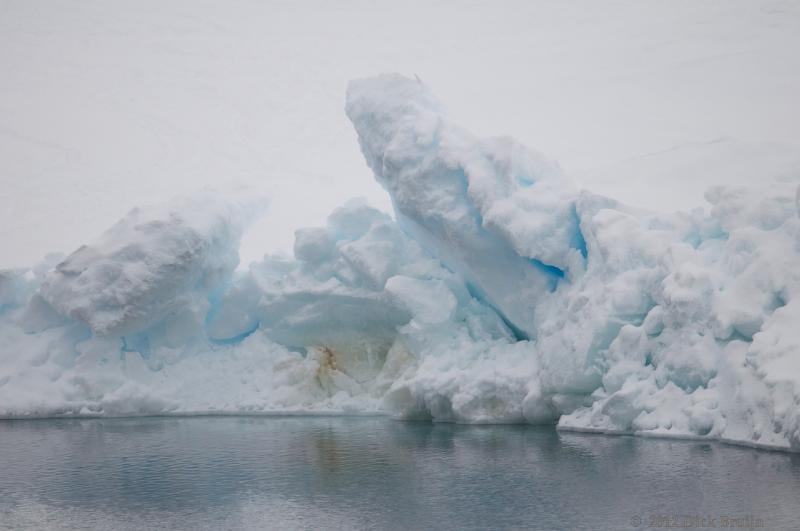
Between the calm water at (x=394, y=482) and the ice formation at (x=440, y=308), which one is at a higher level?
the ice formation at (x=440, y=308)

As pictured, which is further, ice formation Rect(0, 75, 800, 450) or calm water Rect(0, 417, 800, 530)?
ice formation Rect(0, 75, 800, 450)

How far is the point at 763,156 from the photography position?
19578mm

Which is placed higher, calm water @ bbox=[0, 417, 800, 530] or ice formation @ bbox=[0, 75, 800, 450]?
ice formation @ bbox=[0, 75, 800, 450]

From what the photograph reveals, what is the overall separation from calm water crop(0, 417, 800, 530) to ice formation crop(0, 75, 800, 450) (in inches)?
30.5

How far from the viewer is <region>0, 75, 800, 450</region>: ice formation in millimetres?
10695

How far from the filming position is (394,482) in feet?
29.0

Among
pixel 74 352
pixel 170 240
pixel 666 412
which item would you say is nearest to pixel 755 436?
pixel 666 412

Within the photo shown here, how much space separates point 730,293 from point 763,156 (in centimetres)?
1003

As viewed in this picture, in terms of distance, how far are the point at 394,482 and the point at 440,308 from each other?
647 cm

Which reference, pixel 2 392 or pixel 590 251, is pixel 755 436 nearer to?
pixel 590 251

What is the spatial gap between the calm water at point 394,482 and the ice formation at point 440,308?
0.77 metres

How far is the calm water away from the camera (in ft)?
23.6

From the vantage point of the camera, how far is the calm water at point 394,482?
7188 mm

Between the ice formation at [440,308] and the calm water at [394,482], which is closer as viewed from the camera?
the calm water at [394,482]
